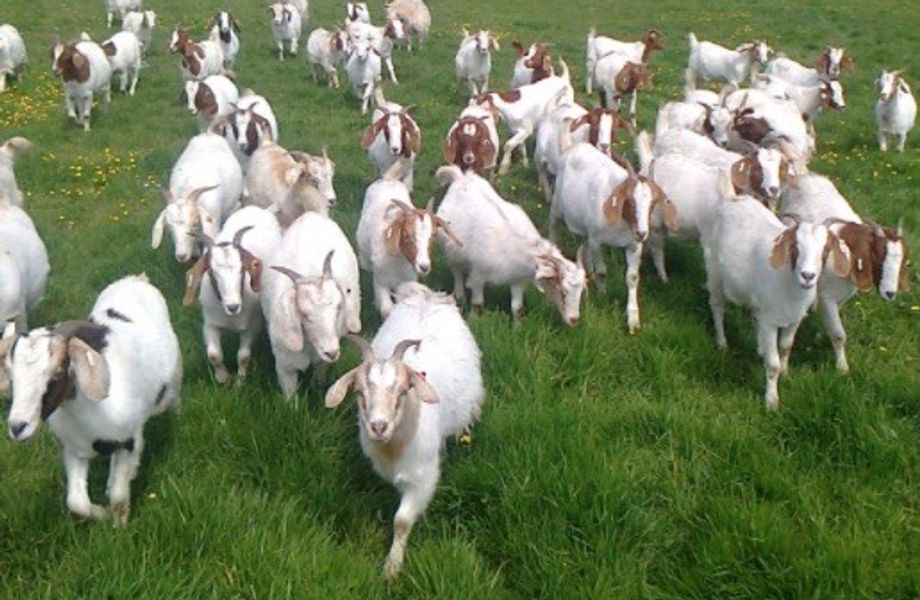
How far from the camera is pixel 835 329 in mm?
6434

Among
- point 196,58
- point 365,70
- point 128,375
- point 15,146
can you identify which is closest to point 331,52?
point 365,70

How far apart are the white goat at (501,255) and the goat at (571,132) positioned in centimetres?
172

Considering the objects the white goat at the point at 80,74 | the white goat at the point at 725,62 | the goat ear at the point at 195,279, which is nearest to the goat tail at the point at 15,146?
the goat ear at the point at 195,279

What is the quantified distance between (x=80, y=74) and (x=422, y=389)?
11.0 metres

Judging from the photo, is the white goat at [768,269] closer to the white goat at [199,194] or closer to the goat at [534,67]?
the white goat at [199,194]

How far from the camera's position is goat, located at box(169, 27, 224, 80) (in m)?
15.9

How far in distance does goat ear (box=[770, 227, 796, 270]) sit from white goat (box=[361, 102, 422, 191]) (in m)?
4.35

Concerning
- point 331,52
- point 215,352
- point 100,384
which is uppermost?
point 100,384

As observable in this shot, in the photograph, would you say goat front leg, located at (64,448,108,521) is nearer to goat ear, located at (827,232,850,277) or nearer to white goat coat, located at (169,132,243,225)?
white goat coat, located at (169,132,243,225)

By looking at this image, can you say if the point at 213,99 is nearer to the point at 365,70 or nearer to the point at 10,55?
the point at 365,70

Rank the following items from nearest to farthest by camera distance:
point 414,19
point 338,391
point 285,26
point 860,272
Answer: point 338,391
point 860,272
point 285,26
point 414,19

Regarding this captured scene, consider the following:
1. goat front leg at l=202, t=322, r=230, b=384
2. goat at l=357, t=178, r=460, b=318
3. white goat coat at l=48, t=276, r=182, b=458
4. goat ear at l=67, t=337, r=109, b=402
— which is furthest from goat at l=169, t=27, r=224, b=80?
goat ear at l=67, t=337, r=109, b=402

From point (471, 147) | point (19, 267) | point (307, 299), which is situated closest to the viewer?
point (307, 299)

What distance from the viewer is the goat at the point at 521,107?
37.2ft
